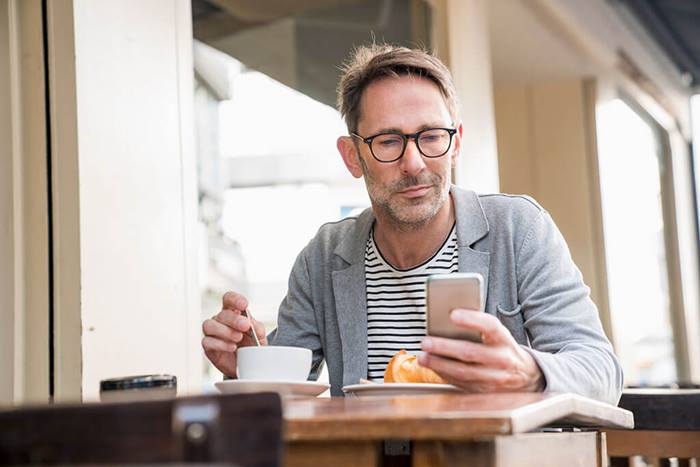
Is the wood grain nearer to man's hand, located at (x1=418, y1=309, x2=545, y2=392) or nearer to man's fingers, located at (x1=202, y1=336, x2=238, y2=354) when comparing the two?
man's hand, located at (x1=418, y1=309, x2=545, y2=392)

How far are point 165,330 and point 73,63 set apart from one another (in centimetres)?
70

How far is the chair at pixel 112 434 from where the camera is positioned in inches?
33.9

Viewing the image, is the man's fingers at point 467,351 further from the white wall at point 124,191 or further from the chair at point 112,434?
the white wall at point 124,191

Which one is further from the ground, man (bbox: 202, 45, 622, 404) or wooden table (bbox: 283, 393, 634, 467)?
man (bbox: 202, 45, 622, 404)

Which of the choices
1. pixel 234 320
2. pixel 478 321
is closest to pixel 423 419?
pixel 478 321

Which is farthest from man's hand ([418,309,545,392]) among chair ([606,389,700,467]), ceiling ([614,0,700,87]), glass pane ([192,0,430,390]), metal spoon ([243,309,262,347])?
ceiling ([614,0,700,87])

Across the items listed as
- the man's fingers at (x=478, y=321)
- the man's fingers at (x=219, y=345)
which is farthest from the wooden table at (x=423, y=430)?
the man's fingers at (x=219, y=345)

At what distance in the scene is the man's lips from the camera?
2.24 meters

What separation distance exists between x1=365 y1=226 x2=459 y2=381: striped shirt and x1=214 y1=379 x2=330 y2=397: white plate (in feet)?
1.92

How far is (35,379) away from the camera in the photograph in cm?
234

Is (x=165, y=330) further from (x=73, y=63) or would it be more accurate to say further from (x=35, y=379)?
(x=73, y=63)

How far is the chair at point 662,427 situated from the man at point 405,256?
0.34 metres

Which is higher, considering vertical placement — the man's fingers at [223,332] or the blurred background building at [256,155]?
the blurred background building at [256,155]

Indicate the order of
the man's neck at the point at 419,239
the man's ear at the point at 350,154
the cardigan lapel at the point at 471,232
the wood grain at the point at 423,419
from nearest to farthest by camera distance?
1. the wood grain at the point at 423,419
2. the cardigan lapel at the point at 471,232
3. the man's neck at the point at 419,239
4. the man's ear at the point at 350,154
